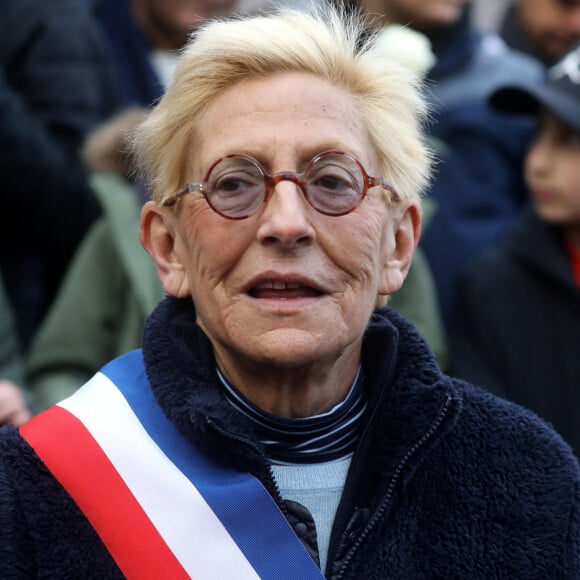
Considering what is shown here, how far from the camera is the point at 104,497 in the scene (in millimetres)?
2465

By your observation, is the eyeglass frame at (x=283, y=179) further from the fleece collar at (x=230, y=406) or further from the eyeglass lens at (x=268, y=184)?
the fleece collar at (x=230, y=406)

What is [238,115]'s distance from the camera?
257 cm

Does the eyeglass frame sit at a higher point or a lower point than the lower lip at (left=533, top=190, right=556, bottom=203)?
higher

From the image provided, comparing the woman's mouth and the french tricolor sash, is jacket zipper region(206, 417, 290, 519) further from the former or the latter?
the woman's mouth

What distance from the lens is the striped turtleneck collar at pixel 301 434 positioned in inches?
103

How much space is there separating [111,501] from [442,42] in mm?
3404

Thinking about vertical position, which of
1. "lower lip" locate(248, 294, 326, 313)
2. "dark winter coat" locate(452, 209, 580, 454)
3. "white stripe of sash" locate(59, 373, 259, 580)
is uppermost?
"lower lip" locate(248, 294, 326, 313)

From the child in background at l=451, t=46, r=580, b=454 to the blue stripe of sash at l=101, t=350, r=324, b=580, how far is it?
1891 millimetres

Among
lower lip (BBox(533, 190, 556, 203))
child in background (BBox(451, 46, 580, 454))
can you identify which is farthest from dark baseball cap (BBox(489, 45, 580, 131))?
lower lip (BBox(533, 190, 556, 203))

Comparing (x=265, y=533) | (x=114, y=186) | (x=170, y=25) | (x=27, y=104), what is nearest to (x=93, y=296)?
(x=114, y=186)

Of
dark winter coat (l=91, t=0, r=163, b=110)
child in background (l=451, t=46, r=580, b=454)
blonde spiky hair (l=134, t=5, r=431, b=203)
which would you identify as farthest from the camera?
dark winter coat (l=91, t=0, r=163, b=110)

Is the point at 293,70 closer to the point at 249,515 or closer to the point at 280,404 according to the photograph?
the point at 280,404

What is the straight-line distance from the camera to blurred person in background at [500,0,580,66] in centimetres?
564

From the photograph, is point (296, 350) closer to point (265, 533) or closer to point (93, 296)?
point (265, 533)
